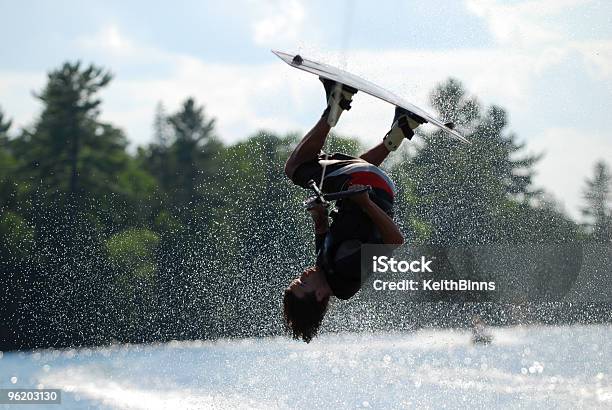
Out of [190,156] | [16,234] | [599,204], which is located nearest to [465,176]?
[599,204]

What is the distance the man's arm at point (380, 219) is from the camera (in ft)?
23.1

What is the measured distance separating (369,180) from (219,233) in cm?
2689

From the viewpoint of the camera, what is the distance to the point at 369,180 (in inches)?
287

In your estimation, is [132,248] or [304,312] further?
[132,248]

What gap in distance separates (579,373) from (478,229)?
1269 cm

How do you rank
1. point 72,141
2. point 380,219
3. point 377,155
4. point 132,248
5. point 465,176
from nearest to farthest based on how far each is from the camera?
point 380,219 → point 377,155 → point 465,176 → point 132,248 → point 72,141

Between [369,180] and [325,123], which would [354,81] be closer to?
[325,123]

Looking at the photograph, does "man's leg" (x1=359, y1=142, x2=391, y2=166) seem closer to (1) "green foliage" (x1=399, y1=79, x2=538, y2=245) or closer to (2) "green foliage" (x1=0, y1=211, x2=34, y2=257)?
(1) "green foliage" (x1=399, y1=79, x2=538, y2=245)

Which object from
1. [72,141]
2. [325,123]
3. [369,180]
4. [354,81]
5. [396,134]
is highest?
[72,141]

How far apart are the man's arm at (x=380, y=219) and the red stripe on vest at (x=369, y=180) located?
16 centimetres

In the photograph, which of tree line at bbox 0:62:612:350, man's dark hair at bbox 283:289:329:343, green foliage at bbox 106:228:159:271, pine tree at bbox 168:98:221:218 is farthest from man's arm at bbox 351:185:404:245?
pine tree at bbox 168:98:221:218

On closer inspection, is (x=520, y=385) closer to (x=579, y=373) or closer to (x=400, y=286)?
(x=579, y=373)

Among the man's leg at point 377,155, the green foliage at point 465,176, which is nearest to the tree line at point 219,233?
the green foliage at point 465,176

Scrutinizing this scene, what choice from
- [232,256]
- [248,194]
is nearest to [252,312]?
[232,256]
